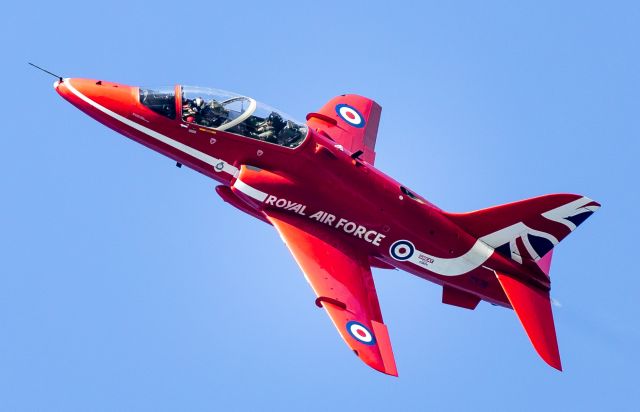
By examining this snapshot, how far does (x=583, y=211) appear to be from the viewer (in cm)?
2889

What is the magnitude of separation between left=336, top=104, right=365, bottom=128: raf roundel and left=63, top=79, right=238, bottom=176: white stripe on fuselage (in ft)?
18.8

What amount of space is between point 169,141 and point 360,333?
22.4 feet

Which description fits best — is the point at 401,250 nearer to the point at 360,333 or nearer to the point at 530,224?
the point at 360,333

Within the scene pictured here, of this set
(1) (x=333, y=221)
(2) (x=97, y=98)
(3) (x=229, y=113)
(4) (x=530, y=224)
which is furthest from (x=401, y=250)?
(2) (x=97, y=98)

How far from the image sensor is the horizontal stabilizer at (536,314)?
2809cm

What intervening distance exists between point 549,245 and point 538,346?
3.09 metres

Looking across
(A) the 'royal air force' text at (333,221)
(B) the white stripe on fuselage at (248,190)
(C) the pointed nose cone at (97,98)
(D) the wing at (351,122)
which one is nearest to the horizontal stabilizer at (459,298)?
(A) the 'royal air force' text at (333,221)

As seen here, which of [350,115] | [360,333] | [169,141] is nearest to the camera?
[360,333]

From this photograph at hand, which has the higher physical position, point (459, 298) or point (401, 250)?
point (401, 250)

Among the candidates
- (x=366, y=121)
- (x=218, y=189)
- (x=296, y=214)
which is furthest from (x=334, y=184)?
(x=366, y=121)

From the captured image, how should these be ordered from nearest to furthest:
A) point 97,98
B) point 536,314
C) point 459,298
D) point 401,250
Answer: point 97,98 → point 536,314 → point 401,250 → point 459,298

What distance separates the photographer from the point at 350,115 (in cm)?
3297

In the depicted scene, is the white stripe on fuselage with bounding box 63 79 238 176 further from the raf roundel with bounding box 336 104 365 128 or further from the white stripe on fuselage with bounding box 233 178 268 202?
the raf roundel with bounding box 336 104 365 128

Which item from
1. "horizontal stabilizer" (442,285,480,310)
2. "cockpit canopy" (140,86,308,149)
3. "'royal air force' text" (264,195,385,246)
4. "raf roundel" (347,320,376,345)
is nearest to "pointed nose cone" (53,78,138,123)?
"cockpit canopy" (140,86,308,149)
